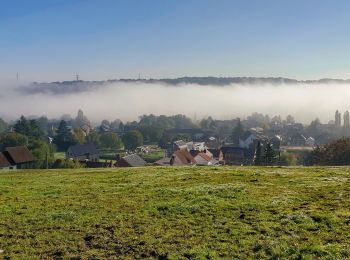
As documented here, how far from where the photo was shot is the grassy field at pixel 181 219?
51.7ft

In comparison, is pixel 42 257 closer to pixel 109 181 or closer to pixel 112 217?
pixel 112 217

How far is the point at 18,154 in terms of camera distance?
9044 cm

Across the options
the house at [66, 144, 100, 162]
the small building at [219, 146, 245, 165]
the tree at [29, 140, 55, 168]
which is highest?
the tree at [29, 140, 55, 168]

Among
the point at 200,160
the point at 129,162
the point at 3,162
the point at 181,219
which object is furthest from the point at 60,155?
the point at 181,219

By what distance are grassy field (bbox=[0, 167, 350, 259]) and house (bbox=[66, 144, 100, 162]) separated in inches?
4988

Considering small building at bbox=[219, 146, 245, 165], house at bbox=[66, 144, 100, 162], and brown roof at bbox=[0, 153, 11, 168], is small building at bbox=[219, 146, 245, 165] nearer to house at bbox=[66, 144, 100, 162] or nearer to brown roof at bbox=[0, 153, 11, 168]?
house at bbox=[66, 144, 100, 162]

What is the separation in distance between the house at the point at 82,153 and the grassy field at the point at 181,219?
4988 inches

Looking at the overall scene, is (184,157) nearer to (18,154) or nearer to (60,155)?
(18,154)

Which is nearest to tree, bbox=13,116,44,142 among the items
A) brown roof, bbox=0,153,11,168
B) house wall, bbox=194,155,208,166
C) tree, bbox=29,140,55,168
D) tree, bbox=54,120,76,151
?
tree, bbox=54,120,76,151

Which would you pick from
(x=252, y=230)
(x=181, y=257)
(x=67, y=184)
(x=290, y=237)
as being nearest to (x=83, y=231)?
(x=181, y=257)

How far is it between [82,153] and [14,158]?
68568 millimetres

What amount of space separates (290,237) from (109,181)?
1977cm

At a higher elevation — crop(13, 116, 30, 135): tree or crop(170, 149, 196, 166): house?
crop(13, 116, 30, 135): tree

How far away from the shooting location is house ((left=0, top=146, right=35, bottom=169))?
87.0m
